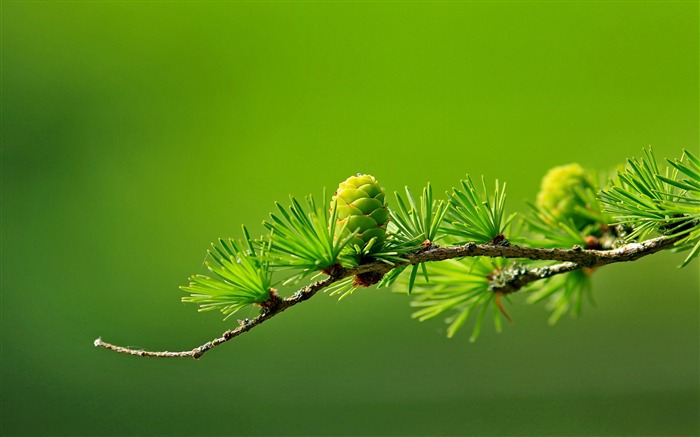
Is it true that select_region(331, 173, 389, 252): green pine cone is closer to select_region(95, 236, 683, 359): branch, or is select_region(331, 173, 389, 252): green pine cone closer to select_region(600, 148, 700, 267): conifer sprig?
select_region(95, 236, 683, 359): branch

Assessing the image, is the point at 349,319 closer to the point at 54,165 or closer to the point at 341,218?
the point at 54,165

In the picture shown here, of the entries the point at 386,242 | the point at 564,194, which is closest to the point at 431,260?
the point at 386,242

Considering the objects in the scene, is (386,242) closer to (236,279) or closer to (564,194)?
(236,279)

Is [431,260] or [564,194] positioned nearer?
[431,260]

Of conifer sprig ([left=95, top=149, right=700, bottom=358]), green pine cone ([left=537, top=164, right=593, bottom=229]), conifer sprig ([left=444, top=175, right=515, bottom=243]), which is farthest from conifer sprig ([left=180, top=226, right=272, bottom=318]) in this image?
green pine cone ([left=537, top=164, right=593, bottom=229])

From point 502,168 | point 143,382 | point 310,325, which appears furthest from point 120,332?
point 502,168

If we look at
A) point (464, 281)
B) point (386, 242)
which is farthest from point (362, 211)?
point (464, 281)

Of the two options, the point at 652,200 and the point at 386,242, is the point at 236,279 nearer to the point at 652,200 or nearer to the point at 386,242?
the point at 386,242
